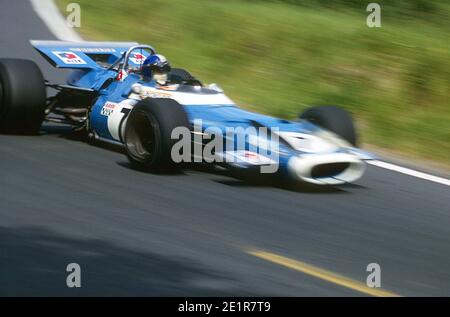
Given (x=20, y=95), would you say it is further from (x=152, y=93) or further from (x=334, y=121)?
(x=334, y=121)

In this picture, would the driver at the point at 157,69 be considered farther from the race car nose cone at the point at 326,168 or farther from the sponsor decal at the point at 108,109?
the race car nose cone at the point at 326,168

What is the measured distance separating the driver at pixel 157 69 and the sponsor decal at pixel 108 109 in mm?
427

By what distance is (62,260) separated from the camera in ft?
23.1

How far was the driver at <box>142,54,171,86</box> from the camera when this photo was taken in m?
10.3

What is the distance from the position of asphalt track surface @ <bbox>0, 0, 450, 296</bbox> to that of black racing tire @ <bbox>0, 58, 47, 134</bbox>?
0.20m

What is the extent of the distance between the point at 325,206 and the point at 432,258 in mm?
1423

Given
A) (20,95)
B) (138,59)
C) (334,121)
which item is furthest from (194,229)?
(138,59)

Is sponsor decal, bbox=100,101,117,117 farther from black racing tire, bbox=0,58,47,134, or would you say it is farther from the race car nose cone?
the race car nose cone

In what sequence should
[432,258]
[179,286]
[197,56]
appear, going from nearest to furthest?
[179,286], [432,258], [197,56]

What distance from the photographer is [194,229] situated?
8.02 m

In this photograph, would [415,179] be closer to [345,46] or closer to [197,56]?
[345,46]

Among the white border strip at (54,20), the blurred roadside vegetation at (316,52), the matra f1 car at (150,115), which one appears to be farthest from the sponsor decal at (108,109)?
the white border strip at (54,20)

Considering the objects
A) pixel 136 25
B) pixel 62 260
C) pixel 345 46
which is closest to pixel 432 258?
pixel 62 260

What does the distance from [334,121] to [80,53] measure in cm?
286
